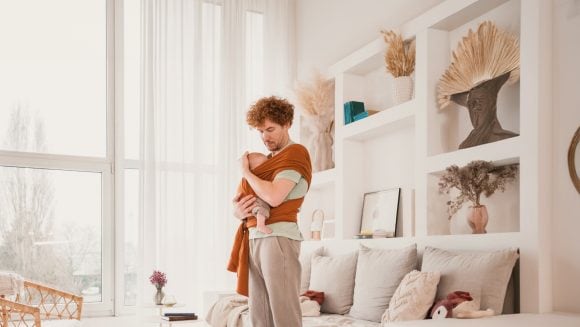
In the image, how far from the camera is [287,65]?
555cm

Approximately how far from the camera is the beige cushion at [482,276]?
8.93ft

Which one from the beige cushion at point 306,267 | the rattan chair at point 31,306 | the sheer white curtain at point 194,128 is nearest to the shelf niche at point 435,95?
the beige cushion at point 306,267

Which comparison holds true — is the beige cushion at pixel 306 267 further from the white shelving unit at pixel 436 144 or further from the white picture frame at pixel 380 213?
the white picture frame at pixel 380 213

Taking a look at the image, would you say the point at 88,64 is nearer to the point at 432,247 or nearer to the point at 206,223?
the point at 206,223

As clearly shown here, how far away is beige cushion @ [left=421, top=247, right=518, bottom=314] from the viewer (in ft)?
8.93

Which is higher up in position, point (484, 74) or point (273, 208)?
point (484, 74)

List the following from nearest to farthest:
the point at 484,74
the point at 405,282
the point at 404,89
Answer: the point at 405,282, the point at 484,74, the point at 404,89

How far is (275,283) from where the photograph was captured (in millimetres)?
2207

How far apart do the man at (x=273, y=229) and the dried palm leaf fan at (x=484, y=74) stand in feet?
4.28

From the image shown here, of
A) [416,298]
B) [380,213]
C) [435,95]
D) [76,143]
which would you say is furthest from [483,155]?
[76,143]

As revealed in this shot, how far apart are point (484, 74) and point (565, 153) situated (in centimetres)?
65

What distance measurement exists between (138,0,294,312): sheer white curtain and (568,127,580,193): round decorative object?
3037 mm

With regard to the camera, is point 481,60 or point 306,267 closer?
point 481,60

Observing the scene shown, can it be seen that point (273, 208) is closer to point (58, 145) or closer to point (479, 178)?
point (479, 178)
